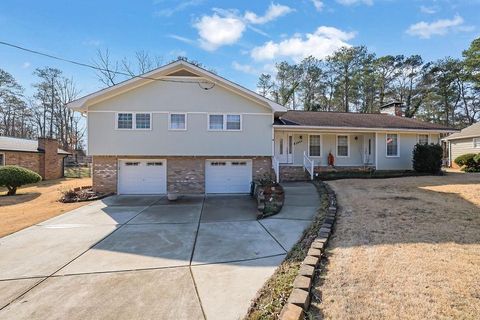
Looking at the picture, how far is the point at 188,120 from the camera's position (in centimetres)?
1379

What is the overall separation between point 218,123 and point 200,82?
7.33ft

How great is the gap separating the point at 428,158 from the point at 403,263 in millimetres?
14345

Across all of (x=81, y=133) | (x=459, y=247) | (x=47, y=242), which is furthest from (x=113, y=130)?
(x=81, y=133)

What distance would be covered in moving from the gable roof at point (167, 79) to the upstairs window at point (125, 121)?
1.10 metres

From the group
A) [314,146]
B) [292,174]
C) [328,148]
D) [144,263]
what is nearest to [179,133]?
[292,174]

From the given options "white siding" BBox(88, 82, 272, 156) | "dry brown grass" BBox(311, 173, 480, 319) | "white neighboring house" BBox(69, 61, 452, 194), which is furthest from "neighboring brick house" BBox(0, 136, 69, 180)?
"dry brown grass" BBox(311, 173, 480, 319)

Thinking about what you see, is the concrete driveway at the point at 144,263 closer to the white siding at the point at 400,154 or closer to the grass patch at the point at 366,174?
the grass patch at the point at 366,174

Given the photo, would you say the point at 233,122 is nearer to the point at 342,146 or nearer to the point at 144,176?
the point at 144,176

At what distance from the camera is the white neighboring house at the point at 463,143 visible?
22688 mm

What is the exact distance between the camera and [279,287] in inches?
150

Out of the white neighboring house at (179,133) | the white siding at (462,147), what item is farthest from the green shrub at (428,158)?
the white siding at (462,147)

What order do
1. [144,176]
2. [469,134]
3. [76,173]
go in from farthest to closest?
[76,173] → [469,134] → [144,176]

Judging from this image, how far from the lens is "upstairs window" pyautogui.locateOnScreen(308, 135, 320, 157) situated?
55.6ft

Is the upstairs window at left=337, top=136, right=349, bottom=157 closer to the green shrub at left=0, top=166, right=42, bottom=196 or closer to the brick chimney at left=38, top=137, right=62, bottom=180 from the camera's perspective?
the green shrub at left=0, top=166, right=42, bottom=196
